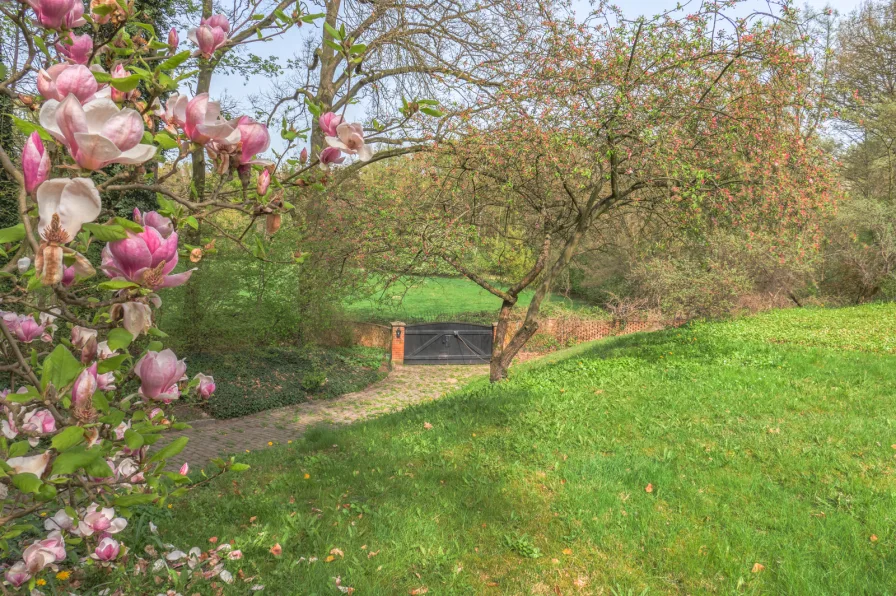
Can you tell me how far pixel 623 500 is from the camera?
12.4 feet

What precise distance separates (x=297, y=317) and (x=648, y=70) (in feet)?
30.6

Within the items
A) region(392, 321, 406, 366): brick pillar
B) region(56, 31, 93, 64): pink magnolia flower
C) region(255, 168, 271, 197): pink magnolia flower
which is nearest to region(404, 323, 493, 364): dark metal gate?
region(392, 321, 406, 366): brick pillar

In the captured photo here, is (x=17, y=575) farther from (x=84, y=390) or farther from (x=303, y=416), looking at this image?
(x=303, y=416)

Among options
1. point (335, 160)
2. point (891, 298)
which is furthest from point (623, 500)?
point (891, 298)

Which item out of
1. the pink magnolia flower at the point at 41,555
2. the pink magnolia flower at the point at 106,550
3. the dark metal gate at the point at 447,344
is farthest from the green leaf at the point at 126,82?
the dark metal gate at the point at 447,344

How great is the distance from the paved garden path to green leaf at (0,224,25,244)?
6.39 m

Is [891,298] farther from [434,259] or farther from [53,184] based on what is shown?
[53,184]

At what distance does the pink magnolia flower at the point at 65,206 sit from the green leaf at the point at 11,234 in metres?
0.08

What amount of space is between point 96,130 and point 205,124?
0.33m

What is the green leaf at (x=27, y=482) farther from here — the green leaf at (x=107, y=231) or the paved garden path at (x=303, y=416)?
the paved garden path at (x=303, y=416)

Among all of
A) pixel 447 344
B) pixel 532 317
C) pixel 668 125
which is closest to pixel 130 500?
pixel 668 125

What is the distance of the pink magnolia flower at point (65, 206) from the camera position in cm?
85

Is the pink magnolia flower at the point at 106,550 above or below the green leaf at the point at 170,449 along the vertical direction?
below

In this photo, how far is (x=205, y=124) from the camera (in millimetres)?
1266
